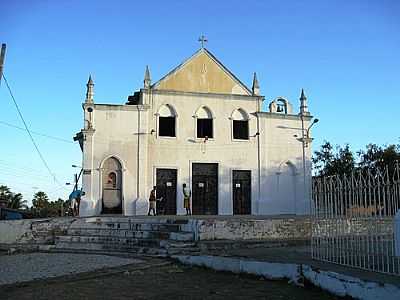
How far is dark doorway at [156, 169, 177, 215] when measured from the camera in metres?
25.2

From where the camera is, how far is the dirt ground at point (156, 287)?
7.43 m

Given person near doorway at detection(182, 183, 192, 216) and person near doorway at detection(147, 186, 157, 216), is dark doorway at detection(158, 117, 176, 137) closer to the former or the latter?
person near doorway at detection(182, 183, 192, 216)

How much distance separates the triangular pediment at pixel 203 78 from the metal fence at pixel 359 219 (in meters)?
18.3

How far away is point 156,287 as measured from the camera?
8.18 m

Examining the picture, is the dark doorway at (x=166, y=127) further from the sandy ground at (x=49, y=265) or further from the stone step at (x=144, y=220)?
the sandy ground at (x=49, y=265)

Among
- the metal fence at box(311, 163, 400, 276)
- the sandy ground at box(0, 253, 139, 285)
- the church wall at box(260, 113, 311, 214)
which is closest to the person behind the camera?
the metal fence at box(311, 163, 400, 276)

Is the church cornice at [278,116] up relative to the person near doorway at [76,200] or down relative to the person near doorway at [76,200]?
up

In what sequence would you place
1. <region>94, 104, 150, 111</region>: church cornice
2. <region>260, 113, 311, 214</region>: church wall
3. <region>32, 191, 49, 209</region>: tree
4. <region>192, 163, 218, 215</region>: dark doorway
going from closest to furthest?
<region>94, 104, 150, 111</region>: church cornice < <region>192, 163, 218, 215</region>: dark doorway < <region>260, 113, 311, 214</region>: church wall < <region>32, 191, 49, 209</region>: tree

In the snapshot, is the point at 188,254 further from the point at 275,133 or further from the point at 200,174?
the point at 275,133

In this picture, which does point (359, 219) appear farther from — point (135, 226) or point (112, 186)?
point (112, 186)

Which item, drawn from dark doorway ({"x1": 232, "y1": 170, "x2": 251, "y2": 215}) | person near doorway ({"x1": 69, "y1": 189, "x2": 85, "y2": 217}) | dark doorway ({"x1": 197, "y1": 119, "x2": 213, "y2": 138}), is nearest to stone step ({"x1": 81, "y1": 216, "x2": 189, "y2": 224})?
person near doorway ({"x1": 69, "y1": 189, "x2": 85, "y2": 217})

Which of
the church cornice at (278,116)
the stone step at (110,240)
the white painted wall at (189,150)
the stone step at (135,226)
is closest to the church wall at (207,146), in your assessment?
the white painted wall at (189,150)

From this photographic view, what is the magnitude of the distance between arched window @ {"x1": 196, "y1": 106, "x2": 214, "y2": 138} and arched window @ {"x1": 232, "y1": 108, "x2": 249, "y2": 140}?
1349 mm

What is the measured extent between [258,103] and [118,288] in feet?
68.1
